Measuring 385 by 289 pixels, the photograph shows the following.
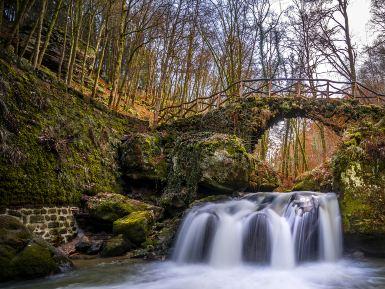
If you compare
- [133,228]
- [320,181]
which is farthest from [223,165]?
[320,181]

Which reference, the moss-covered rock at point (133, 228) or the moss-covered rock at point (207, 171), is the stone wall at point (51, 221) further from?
the moss-covered rock at point (207, 171)

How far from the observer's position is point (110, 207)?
336 inches

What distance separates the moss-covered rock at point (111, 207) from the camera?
27.6ft

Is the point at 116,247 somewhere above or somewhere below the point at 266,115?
below

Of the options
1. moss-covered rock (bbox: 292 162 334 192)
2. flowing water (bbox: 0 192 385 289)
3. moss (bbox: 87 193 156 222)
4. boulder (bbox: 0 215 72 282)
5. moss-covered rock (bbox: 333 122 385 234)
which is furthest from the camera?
moss-covered rock (bbox: 292 162 334 192)

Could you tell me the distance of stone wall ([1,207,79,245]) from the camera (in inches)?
276

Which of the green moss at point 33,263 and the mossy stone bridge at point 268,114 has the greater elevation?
the mossy stone bridge at point 268,114

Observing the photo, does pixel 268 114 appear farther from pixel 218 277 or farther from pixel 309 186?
pixel 218 277

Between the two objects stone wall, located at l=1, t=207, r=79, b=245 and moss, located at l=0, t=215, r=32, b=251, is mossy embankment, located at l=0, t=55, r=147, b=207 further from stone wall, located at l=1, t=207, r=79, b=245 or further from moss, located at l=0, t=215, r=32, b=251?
moss, located at l=0, t=215, r=32, b=251

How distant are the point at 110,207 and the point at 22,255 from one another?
3.29 m

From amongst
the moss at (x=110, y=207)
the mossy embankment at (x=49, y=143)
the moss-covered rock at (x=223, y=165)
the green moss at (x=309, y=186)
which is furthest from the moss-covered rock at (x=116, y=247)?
the green moss at (x=309, y=186)

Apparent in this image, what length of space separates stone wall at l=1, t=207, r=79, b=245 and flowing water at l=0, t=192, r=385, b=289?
1727mm

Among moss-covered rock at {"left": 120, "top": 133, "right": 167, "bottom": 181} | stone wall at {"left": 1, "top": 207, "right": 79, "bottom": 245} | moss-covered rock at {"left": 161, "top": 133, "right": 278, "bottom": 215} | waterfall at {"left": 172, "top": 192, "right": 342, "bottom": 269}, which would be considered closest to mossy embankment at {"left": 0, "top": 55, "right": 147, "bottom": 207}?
stone wall at {"left": 1, "top": 207, "right": 79, "bottom": 245}

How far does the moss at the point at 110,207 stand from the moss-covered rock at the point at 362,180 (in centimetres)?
504
